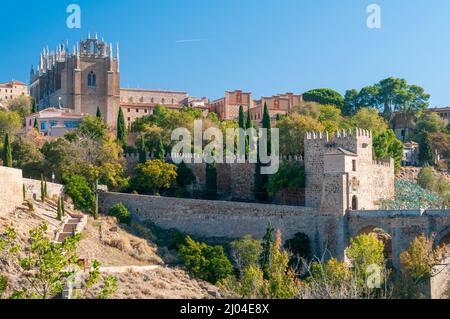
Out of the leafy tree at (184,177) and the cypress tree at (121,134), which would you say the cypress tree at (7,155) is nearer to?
the cypress tree at (121,134)

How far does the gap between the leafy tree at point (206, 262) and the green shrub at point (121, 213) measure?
552cm

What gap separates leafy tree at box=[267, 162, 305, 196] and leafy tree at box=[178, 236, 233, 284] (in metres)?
5.42

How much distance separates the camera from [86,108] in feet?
233

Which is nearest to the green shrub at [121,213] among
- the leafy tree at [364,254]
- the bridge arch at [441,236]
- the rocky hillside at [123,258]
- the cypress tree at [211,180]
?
the rocky hillside at [123,258]

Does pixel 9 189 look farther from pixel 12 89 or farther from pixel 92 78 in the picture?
pixel 12 89

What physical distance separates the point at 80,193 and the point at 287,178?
11323 millimetres

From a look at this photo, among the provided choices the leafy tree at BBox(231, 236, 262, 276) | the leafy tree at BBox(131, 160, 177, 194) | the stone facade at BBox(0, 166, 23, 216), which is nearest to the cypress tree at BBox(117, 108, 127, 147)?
the leafy tree at BBox(131, 160, 177, 194)

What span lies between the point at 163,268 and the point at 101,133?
61.4ft

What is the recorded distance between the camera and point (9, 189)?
39.8 m

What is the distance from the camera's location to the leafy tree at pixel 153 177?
46844mm

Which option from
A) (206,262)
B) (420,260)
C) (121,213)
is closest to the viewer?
(420,260)

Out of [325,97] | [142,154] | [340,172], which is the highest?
[325,97]

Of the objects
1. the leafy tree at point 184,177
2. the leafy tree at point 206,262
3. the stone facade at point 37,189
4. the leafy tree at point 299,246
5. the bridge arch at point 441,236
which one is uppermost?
the leafy tree at point 184,177

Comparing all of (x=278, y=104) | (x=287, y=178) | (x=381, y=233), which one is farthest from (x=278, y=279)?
(x=278, y=104)
